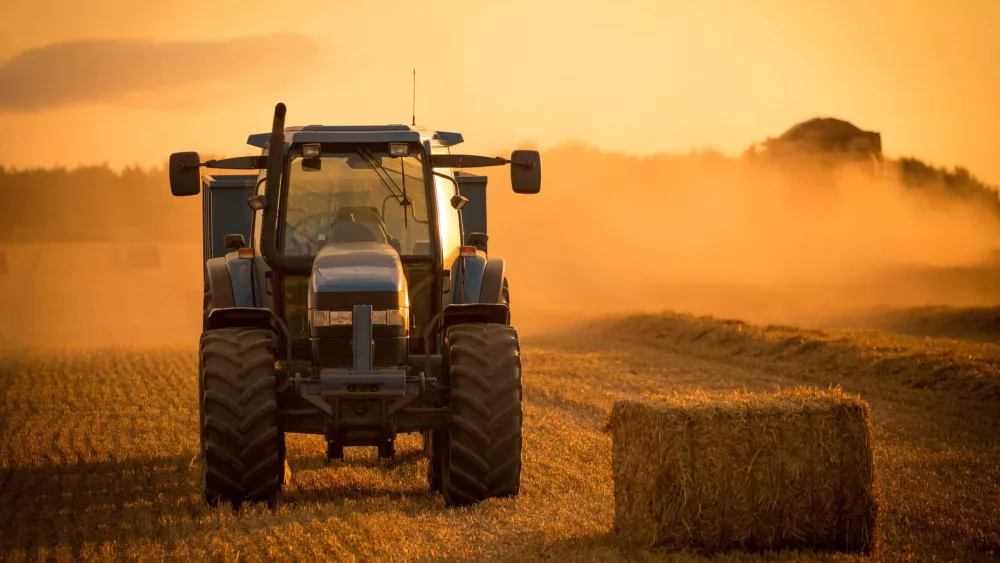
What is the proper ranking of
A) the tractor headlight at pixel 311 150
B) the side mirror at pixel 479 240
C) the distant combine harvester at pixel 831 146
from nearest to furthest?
the tractor headlight at pixel 311 150
the side mirror at pixel 479 240
the distant combine harvester at pixel 831 146

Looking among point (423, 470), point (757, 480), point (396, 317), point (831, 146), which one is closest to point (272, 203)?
point (396, 317)

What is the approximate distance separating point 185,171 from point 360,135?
137cm

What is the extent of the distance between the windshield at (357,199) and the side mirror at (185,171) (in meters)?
Answer: 0.82

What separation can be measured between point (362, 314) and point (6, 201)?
172ft

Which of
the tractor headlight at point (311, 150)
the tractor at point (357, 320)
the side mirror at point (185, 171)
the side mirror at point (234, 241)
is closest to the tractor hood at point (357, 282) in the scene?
the tractor at point (357, 320)

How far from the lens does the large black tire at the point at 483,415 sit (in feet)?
27.7

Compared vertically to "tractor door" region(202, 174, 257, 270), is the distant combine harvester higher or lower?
higher

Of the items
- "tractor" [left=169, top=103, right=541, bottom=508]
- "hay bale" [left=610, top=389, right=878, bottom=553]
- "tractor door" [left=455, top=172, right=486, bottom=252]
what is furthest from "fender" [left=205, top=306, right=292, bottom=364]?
"hay bale" [left=610, top=389, right=878, bottom=553]

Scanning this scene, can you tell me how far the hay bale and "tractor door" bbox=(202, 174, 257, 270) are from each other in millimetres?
5519

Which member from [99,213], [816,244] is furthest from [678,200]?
[99,213]

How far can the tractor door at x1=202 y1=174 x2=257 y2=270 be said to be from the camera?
11367 millimetres

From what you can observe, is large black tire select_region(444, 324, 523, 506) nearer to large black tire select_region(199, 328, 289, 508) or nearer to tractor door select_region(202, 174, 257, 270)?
large black tire select_region(199, 328, 289, 508)

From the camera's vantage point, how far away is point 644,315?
29.2 m

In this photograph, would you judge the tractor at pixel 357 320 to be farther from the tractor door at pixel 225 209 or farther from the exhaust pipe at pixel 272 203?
the tractor door at pixel 225 209
